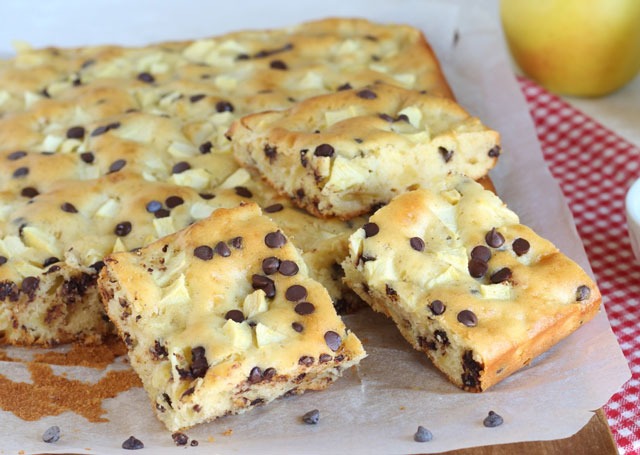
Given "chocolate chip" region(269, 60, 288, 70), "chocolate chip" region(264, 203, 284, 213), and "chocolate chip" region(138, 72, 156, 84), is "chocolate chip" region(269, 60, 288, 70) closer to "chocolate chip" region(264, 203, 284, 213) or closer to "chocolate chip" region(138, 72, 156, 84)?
"chocolate chip" region(138, 72, 156, 84)

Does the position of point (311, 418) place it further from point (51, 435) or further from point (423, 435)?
point (51, 435)

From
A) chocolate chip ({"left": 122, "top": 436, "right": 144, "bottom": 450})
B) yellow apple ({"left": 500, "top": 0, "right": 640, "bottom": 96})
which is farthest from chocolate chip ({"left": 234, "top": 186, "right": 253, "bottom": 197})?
yellow apple ({"left": 500, "top": 0, "right": 640, "bottom": 96})

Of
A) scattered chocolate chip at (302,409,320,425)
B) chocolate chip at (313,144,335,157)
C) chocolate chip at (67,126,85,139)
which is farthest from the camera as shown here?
chocolate chip at (67,126,85,139)

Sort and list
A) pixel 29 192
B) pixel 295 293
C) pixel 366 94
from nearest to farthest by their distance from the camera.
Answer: pixel 295 293, pixel 29 192, pixel 366 94

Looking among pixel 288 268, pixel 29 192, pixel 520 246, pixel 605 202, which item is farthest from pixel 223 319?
pixel 605 202

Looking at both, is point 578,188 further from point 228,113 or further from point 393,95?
point 228,113

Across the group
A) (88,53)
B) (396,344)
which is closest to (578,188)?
(396,344)
